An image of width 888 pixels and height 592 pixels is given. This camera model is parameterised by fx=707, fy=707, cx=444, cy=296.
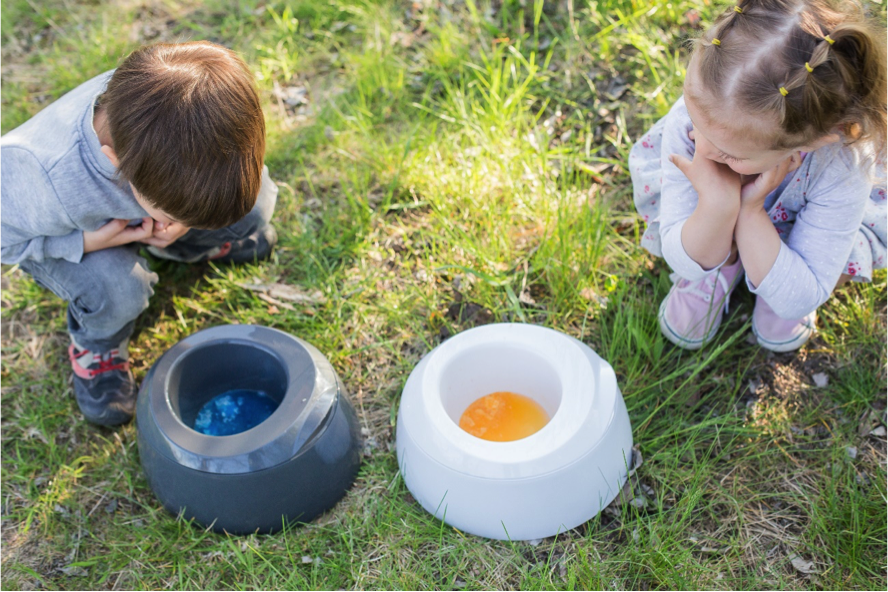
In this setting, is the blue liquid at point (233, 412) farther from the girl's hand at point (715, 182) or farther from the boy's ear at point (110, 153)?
the girl's hand at point (715, 182)

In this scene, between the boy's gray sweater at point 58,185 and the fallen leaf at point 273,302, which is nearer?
the boy's gray sweater at point 58,185

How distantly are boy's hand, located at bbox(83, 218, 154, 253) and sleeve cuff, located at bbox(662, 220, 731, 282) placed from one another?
1447 mm

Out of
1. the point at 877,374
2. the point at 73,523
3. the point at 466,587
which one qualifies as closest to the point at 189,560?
the point at 73,523

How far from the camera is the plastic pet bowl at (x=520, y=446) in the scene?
5.40ft

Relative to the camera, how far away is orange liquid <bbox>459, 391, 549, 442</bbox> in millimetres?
1943

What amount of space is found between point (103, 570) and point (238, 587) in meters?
0.38

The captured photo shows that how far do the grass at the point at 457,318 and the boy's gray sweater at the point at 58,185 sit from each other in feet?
1.59

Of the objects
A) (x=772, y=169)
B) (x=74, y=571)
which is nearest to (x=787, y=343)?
(x=772, y=169)

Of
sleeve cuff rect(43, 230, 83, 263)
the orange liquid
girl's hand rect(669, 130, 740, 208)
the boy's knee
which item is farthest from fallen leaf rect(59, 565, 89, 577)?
girl's hand rect(669, 130, 740, 208)

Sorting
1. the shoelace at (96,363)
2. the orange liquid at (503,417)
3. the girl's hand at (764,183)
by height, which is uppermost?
the girl's hand at (764,183)

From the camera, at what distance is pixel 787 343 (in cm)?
203

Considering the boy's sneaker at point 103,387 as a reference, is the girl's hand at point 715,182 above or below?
above

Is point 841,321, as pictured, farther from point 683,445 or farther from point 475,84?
point 475,84

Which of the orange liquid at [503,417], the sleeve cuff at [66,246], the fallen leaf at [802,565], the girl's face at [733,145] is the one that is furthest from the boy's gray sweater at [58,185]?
the fallen leaf at [802,565]
